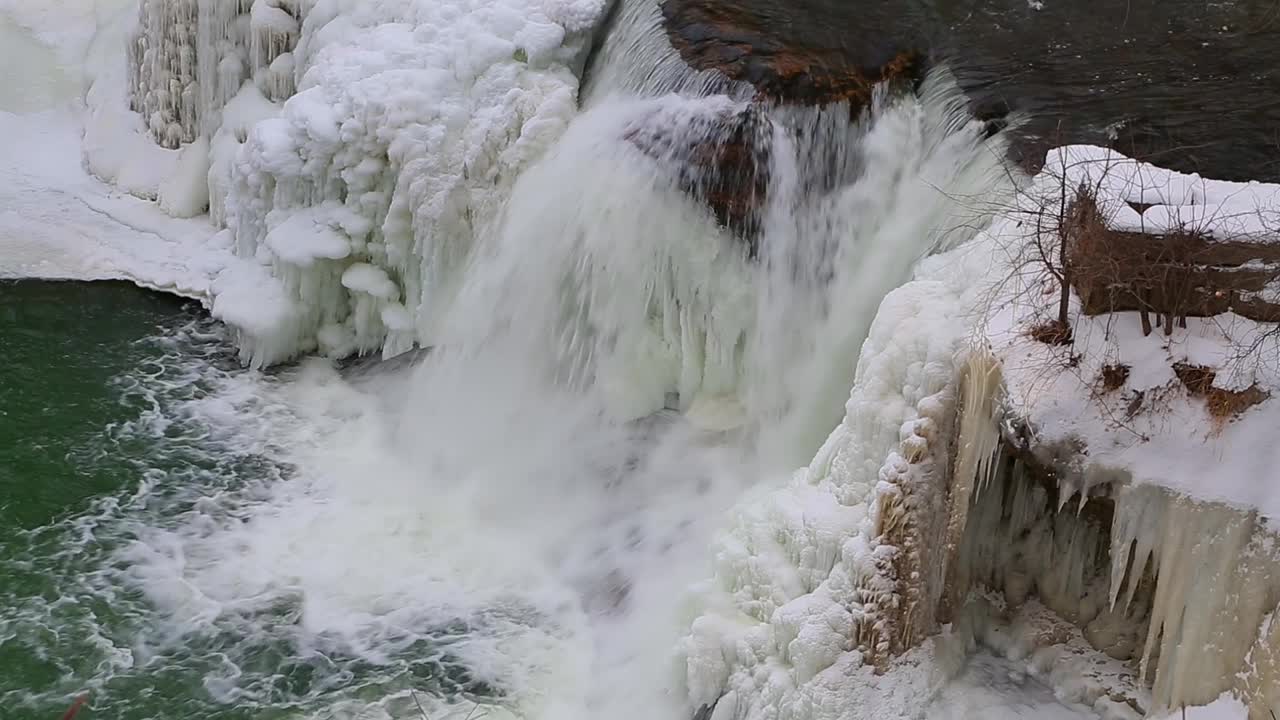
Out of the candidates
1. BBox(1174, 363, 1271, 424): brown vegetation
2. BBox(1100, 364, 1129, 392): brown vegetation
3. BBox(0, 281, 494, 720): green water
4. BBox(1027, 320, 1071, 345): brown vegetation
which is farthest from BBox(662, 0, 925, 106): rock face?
BBox(0, 281, 494, 720): green water

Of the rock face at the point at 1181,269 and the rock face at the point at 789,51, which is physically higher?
the rock face at the point at 789,51

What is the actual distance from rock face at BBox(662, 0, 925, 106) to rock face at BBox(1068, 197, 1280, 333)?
2.88 m

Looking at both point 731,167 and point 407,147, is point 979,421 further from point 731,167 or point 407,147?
point 407,147

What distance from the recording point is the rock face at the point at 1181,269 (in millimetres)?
4324

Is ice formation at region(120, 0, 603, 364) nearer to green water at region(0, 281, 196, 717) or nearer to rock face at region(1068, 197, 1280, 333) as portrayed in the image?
green water at region(0, 281, 196, 717)

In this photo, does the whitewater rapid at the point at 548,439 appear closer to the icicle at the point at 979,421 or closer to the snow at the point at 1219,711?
the icicle at the point at 979,421

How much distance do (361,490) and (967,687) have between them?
3.82m

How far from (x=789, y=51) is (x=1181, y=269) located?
3.68 metres

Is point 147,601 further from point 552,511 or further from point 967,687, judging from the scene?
point 967,687

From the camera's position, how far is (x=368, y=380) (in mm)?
8516

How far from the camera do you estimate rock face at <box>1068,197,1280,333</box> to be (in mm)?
4324

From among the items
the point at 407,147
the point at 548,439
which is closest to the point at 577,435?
the point at 548,439

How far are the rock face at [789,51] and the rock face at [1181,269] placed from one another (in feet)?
9.45

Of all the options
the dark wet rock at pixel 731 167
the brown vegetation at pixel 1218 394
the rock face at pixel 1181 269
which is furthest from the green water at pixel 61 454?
the brown vegetation at pixel 1218 394
